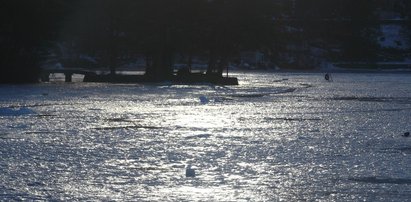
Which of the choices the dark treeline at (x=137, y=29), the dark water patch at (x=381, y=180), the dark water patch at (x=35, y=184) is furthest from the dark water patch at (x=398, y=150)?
the dark treeline at (x=137, y=29)

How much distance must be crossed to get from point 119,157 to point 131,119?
5.87 metres

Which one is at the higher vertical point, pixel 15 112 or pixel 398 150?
pixel 15 112

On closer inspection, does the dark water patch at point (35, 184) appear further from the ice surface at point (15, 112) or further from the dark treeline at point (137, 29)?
the dark treeline at point (137, 29)

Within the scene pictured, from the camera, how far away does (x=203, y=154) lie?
11.6 metres

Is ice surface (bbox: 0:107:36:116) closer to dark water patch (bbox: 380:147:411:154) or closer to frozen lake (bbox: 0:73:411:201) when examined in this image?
frozen lake (bbox: 0:73:411:201)

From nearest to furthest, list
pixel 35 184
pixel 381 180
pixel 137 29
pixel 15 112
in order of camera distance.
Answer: pixel 35 184
pixel 381 180
pixel 15 112
pixel 137 29

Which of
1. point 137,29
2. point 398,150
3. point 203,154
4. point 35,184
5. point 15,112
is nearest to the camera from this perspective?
point 35,184

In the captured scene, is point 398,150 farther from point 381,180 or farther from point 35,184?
point 35,184

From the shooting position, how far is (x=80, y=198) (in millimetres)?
8641

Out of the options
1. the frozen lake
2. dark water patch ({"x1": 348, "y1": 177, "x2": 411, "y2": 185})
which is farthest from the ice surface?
dark water patch ({"x1": 348, "y1": 177, "x2": 411, "y2": 185})

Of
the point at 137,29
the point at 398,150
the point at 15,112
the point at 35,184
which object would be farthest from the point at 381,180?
the point at 137,29

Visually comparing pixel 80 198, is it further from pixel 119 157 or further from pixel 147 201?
pixel 119 157

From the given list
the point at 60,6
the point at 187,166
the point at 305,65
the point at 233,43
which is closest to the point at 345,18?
the point at 305,65

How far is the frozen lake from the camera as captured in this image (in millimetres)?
9070
